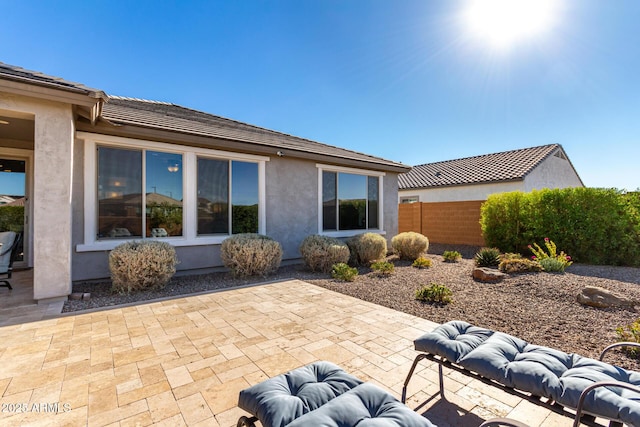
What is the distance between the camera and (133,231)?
627cm

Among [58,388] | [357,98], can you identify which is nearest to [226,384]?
[58,388]

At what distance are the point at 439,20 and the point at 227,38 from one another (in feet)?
20.5

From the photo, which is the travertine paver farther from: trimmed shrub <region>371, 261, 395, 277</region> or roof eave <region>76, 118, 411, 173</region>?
roof eave <region>76, 118, 411, 173</region>

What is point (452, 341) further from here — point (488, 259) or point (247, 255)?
point (488, 259)

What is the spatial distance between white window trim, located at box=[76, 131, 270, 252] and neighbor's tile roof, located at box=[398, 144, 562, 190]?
42.9 ft

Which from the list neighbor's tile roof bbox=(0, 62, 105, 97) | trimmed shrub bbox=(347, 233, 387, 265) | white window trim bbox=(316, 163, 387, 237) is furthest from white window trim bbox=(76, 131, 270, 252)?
trimmed shrub bbox=(347, 233, 387, 265)

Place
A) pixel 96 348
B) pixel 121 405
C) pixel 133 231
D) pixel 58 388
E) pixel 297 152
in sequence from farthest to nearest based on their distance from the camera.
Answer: pixel 297 152
pixel 133 231
pixel 96 348
pixel 58 388
pixel 121 405

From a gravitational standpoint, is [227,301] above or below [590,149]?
below

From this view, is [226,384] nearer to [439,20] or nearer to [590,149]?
[439,20]

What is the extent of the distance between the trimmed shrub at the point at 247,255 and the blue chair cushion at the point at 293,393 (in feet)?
15.6

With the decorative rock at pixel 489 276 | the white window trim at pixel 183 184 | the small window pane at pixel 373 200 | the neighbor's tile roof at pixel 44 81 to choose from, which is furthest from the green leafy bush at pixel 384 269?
the neighbor's tile roof at pixel 44 81

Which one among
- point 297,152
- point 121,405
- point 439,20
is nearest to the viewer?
point 121,405

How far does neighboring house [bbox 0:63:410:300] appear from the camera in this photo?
4594 mm

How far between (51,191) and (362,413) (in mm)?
5843
